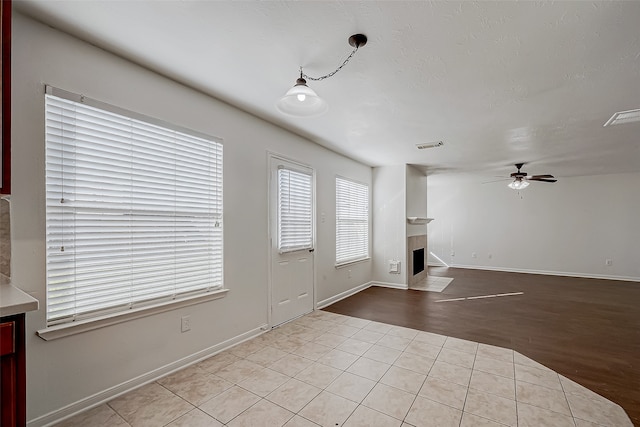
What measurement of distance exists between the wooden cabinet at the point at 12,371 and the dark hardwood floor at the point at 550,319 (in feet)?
11.4

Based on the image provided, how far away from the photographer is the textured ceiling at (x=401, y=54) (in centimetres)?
171

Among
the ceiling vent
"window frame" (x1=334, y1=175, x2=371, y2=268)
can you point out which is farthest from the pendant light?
the ceiling vent

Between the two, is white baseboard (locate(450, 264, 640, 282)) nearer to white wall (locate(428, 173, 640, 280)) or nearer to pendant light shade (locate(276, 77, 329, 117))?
white wall (locate(428, 173, 640, 280))

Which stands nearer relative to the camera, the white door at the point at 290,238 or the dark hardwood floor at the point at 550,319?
the dark hardwood floor at the point at 550,319

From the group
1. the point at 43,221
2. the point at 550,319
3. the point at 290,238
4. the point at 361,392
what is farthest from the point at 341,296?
the point at 43,221

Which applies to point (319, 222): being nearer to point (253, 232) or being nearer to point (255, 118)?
point (253, 232)

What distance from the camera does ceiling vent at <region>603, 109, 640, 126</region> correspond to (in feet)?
10.3

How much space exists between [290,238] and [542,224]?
7.45 meters

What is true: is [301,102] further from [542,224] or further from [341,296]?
[542,224]

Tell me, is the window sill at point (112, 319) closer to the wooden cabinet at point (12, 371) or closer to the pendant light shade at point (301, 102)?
the wooden cabinet at point (12, 371)

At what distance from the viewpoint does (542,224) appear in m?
7.75

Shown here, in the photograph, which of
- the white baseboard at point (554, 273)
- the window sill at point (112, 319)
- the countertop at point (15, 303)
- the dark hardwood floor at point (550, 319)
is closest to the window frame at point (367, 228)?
the dark hardwood floor at point (550, 319)

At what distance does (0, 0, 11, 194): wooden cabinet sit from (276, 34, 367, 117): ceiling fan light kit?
4.50ft

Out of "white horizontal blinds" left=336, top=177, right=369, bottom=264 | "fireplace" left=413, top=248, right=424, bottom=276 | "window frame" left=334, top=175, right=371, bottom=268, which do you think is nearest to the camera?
"window frame" left=334, top=175, right=371, bottom=268
